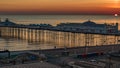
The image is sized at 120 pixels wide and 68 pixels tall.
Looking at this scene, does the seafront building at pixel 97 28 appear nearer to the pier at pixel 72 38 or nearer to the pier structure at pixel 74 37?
the pier structure at pixel 74 37

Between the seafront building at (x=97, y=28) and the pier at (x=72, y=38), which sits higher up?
the seafront building at (x=97, y=28)

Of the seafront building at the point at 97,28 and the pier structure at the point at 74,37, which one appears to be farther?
the seafront building at the point at 97,28

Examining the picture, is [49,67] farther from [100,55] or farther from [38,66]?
[100,55]

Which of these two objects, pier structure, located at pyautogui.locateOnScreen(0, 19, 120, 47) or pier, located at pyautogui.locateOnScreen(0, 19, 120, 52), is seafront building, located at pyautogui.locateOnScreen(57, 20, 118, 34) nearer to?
pier structure, located at pyautogui.locateOnScreen(0, 19, 120, 47)

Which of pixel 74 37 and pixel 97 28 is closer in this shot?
pixel 74 37

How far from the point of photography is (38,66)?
55.1 feet

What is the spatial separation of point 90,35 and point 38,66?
45395 mm

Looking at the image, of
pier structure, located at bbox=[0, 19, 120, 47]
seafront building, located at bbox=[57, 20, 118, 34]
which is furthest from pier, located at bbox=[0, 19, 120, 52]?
seafront building, located at bbox=[57, 20, 118, 34]

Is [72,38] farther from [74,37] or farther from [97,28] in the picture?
[97,28]

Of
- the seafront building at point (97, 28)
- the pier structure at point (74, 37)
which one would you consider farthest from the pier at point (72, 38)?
the seafront building at point (97, 28)

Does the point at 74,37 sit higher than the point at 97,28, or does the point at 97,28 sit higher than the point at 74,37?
the point at 97,28

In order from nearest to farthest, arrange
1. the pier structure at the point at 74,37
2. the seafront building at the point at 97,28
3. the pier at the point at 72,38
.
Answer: the pier at the point at 72,38, the pier structure at the point at 74,37, the seafront building at the point at 97,28

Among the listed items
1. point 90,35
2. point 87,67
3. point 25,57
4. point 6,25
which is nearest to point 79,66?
point 87,67

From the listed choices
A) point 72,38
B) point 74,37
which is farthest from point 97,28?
point 72,38
